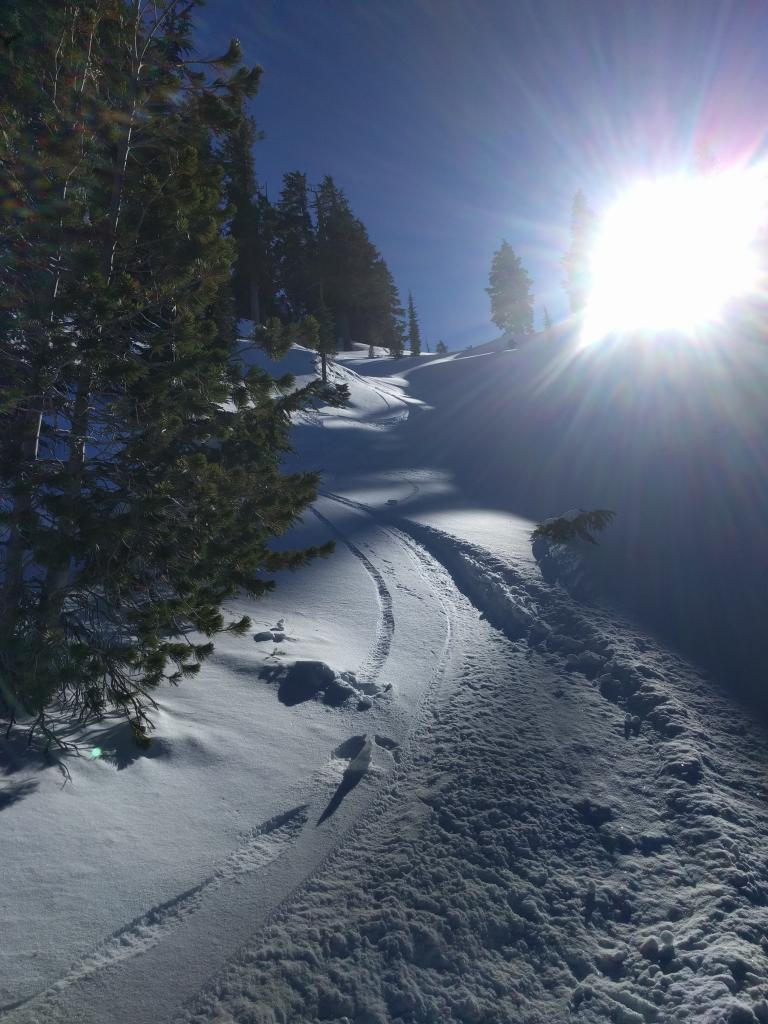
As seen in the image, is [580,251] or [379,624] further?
[580,251]

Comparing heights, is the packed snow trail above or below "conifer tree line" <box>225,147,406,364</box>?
below

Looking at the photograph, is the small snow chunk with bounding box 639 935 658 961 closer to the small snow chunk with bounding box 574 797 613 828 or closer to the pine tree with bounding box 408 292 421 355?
the small snow chunk with bounding box 574 797 613 828

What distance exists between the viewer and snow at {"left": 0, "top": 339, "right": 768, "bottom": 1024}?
11.2 ft

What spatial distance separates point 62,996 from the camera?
323 cm

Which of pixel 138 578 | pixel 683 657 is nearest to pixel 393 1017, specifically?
pixel 138 578

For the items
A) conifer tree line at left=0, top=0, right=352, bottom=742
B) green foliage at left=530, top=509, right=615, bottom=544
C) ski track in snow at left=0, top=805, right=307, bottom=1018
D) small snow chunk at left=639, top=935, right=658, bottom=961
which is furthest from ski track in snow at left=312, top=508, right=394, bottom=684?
green foliage at left=530, top=509, right=615, bottom=544

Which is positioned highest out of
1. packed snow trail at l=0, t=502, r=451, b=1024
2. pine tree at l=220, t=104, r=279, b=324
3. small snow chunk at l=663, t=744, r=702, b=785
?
pine tree at l=220, t=104, r=279, b=324

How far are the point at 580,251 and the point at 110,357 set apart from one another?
193 ft

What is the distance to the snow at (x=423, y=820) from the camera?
11.2 ft

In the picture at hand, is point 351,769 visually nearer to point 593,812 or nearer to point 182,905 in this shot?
point 182,905

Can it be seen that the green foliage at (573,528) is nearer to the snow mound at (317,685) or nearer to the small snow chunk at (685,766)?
the small snow chunk at (685,766)

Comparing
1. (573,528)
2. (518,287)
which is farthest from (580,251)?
(573,528)

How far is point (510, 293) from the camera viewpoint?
57.7 meters

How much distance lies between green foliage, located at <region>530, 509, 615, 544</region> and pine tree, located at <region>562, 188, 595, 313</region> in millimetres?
49240
